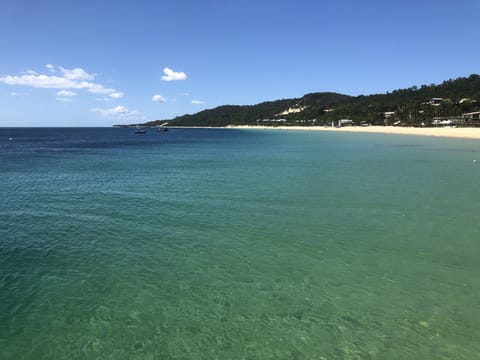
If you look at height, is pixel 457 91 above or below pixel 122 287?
above

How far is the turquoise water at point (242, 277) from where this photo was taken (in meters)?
8.46

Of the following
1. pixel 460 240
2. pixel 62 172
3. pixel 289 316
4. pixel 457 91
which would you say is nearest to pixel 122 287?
pixel 289 316

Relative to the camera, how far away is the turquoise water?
846 centimetres

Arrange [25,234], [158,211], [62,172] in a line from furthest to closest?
[62,172]
[158,211]
[25,234]

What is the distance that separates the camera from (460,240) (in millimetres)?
15062

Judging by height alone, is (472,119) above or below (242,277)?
above

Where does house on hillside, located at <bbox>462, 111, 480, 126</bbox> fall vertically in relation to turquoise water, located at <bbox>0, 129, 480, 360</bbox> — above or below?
above

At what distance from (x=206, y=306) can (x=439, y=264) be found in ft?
28.6

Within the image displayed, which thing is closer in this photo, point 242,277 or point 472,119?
point 242,277

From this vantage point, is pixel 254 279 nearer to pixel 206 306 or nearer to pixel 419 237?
pixel 206 306

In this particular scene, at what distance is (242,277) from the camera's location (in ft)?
39.0

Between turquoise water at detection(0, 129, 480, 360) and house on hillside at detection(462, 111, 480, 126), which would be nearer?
turquoise water at detection(0, 129, 480, 360)

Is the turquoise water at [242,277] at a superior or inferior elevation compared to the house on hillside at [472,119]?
inferior

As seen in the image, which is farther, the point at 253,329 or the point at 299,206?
the point at 299,206
